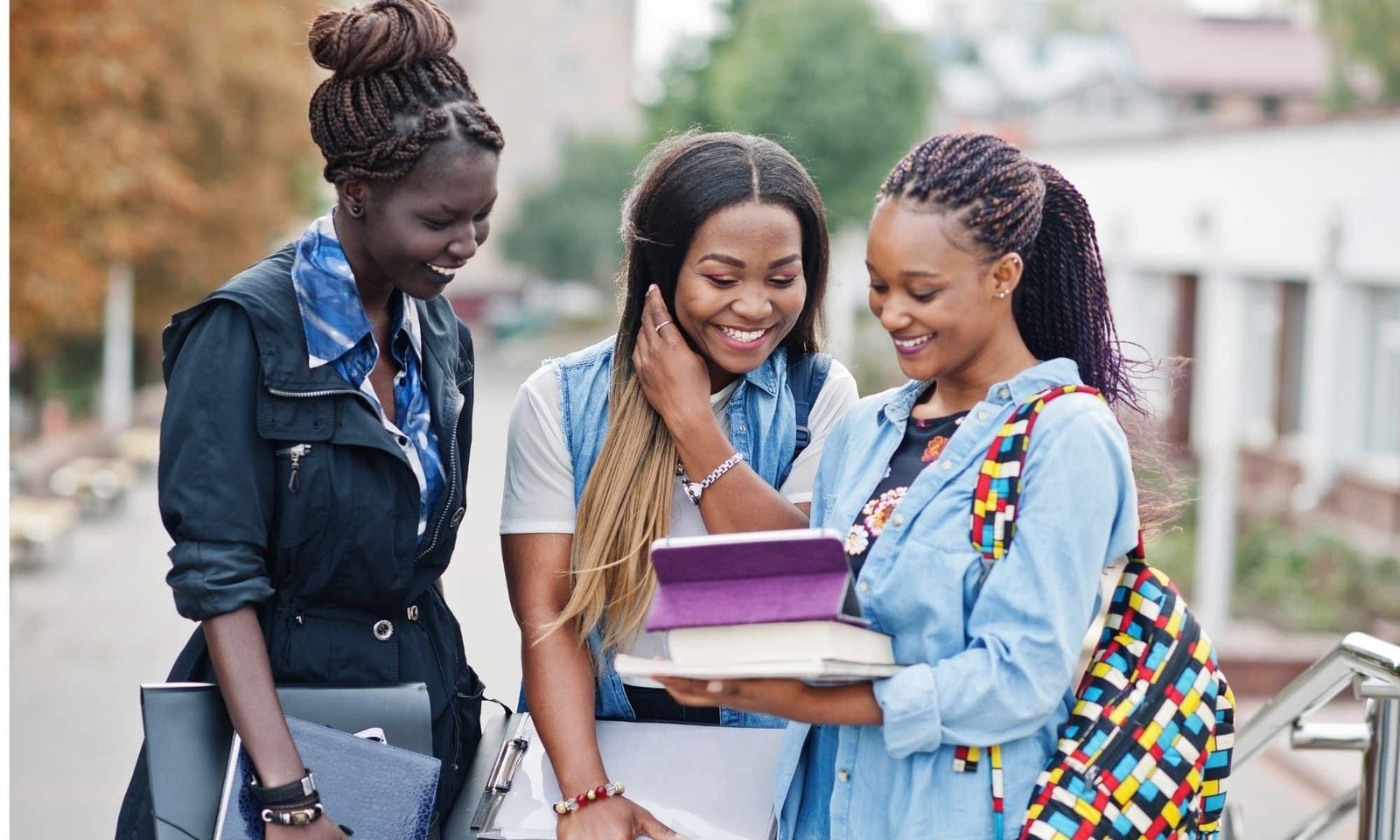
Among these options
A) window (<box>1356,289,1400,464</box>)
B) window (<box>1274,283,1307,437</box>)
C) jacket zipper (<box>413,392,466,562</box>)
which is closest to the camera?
jacket zipper (<box>413,392,466,562</box>)

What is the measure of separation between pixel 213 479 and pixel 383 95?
595 millimetres

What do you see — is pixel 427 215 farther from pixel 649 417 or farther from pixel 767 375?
pixel 767 375

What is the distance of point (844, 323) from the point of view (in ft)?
76.0

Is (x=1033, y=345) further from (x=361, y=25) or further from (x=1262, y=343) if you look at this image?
(x=1262, y=343)

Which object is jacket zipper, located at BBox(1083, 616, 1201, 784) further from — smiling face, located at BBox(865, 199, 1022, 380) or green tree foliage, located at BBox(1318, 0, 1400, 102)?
green tree foliage, located at BBox(1318, 0, 1400, 102)

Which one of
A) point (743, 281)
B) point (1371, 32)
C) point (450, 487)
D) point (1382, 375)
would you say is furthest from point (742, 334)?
point (1371, 32)

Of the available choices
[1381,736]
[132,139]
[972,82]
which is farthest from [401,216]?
[972,82]

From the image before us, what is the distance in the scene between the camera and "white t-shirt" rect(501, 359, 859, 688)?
2422 millimetres

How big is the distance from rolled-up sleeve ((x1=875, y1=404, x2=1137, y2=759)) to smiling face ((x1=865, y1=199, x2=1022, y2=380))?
17 centimetres

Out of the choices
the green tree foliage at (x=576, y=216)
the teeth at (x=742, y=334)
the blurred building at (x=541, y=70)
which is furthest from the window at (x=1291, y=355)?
the blurred building at (x=541, y=70)

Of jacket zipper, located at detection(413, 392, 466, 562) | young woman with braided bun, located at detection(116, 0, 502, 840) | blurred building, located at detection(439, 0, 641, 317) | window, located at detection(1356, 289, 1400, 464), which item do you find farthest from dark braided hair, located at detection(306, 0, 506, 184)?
blurred building, located at detection(439, 0, 641, 317)

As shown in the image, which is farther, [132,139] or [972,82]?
[972,82]

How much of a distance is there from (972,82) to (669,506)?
181 feet

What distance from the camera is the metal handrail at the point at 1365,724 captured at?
8.84 feet
